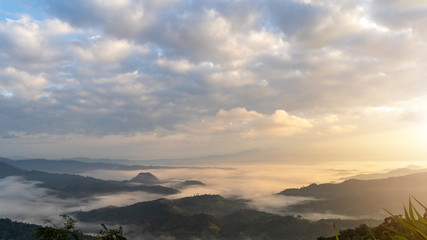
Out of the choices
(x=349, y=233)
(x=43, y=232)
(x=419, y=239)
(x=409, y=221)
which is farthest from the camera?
(x=349, y=233)

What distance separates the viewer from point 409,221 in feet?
28.0

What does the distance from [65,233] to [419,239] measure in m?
29.9

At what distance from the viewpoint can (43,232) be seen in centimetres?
2764

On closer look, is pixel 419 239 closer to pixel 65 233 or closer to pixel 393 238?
pixel 393 238

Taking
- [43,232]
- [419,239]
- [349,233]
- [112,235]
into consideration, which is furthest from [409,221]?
[349,233]

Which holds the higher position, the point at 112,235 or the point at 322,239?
the point at 112,235

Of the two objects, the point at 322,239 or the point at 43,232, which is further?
the point at 322,239

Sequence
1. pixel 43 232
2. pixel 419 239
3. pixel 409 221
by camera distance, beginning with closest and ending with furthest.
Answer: pixel 419 239, pixel 409 221, pixel 43 232

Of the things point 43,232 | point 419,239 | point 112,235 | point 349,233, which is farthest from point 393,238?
point 349,233

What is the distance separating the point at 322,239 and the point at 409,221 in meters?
208

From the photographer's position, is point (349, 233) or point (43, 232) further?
point (349, 233)

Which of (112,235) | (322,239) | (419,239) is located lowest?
(322,239)

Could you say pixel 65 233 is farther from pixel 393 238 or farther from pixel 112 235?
pixel 393 238

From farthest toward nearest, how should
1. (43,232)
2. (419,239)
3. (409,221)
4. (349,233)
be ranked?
(349,233) → (43,232) → (409,221) → (419,239)
